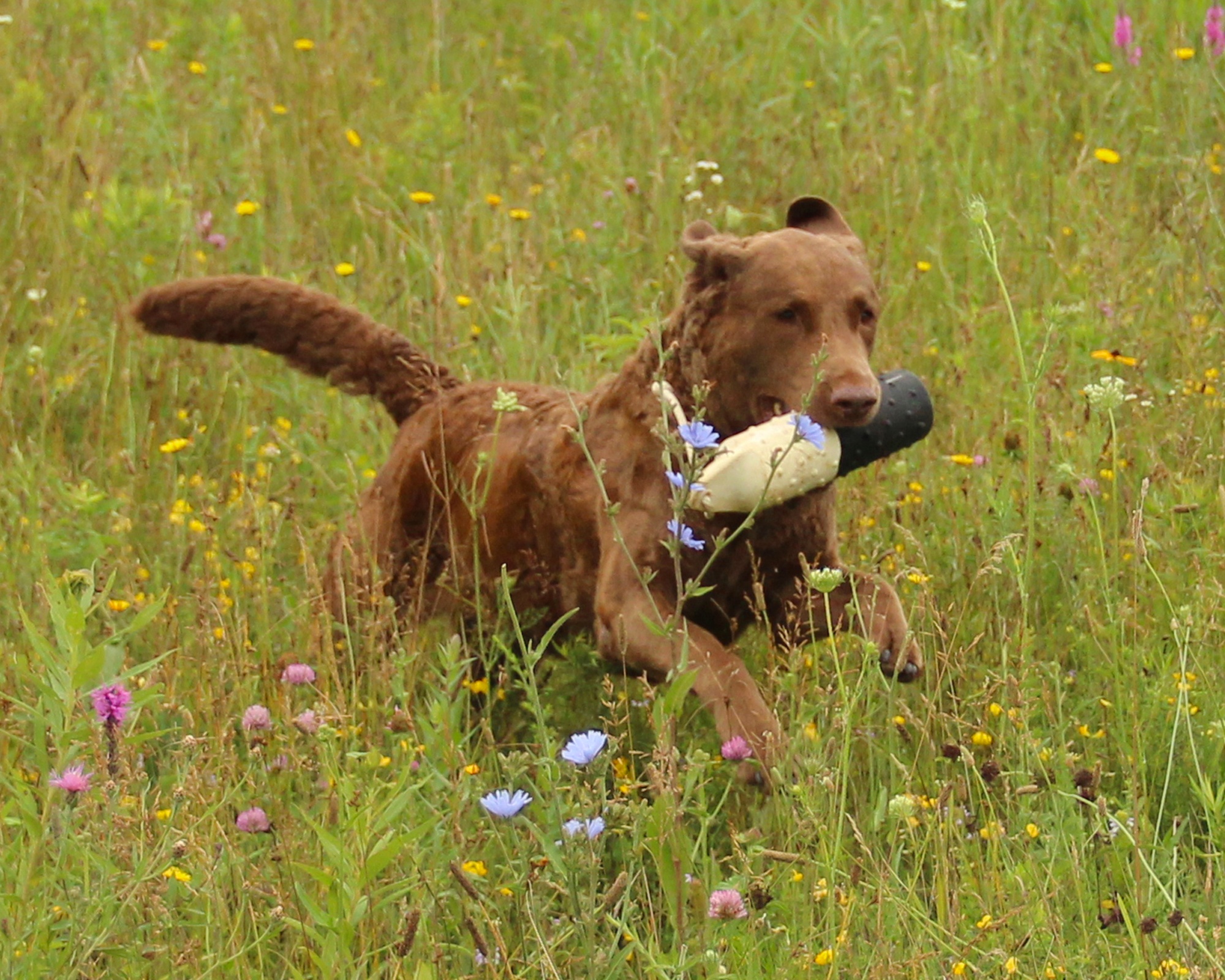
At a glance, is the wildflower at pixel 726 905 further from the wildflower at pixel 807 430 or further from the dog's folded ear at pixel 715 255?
the dog's folded ear at pixel 715 255

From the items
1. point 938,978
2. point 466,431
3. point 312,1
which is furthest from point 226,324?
point 312,1

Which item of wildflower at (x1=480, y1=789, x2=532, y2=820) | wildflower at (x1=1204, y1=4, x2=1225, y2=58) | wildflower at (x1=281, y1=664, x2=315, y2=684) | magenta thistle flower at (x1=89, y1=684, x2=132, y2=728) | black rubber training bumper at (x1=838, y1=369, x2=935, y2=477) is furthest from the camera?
wildflower at (x1=1204, y1=4, x2=1225, y2=58)

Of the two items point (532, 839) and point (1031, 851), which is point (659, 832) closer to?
point (532, 839)

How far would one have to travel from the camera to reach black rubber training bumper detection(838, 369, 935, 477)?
3.50 metres

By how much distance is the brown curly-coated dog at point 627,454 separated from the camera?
10.7 ft

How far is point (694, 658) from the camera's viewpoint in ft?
10.4

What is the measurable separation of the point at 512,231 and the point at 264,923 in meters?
3.40

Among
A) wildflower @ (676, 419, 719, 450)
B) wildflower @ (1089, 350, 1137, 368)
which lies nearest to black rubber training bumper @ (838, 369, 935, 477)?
wildflower @ (1089, 350, 1137, 368)

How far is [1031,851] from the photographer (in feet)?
9.26

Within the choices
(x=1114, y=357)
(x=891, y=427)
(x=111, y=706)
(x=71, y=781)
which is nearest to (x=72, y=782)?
(x=71, y=781)

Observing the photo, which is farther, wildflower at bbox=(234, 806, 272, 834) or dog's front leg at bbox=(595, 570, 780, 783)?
dog's front leg at bbox=(595, 570, 780, 783)

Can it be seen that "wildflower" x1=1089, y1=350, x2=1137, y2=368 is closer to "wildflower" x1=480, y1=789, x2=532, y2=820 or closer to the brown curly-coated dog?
the brown curly-coated dog

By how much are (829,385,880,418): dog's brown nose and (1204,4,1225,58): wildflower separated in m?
3.26

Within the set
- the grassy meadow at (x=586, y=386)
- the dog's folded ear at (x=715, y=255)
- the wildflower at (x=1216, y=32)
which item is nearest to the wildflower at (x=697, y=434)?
the grassy meadow at (x=586, y=386)
